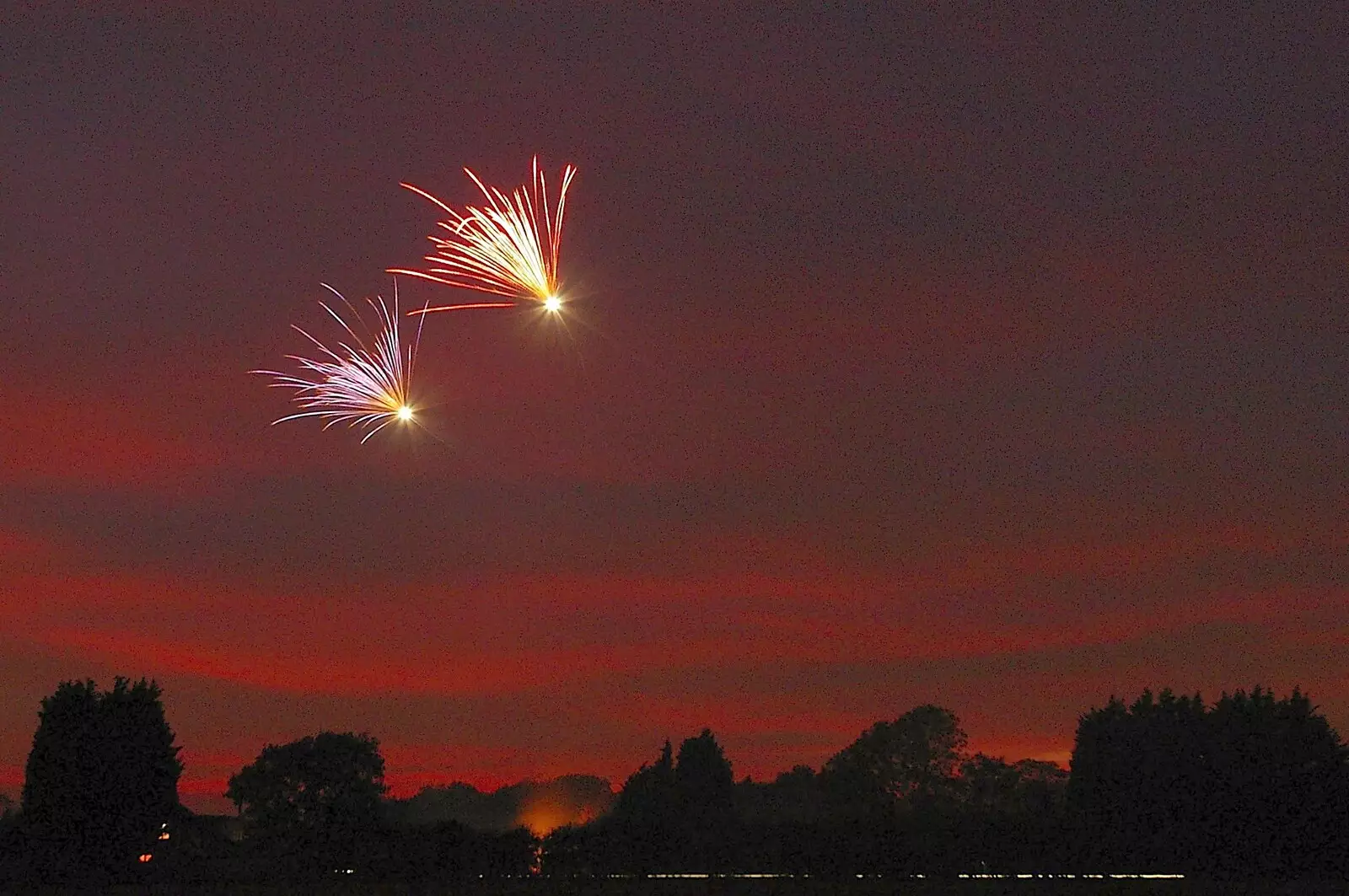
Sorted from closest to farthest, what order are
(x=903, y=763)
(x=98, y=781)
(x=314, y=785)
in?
(x=98, y=781)
(x=314, y=785)
(x=903, y=763)

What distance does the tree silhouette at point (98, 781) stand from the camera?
258 ft

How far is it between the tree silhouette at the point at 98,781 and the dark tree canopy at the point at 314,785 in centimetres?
2788

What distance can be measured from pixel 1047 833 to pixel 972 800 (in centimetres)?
6104

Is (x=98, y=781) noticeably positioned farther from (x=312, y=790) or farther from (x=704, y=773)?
(x=704, y=773)

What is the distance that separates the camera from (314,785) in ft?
373

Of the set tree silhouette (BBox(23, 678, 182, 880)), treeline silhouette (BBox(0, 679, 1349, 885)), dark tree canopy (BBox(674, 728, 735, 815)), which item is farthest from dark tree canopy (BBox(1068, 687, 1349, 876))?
tree silhouette (BBox(23, 678, 182, 880))

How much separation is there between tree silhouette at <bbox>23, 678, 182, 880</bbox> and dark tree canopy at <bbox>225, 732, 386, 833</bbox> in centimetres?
2788

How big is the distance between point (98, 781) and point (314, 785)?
33.3 metres

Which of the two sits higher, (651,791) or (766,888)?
(651,791)

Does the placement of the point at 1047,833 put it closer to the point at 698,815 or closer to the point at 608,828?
the point at 608,828

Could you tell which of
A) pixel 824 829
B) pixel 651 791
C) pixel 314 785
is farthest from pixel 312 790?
pixel 824 829

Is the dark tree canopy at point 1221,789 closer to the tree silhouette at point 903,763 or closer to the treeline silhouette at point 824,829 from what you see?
the treeline silhouette at point 824,829

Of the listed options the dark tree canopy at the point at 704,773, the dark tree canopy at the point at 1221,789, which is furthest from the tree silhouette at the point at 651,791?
the dark tree canopy at the point at 1221,789

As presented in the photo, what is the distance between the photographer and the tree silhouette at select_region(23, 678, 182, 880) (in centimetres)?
7869
